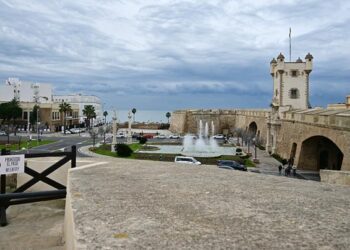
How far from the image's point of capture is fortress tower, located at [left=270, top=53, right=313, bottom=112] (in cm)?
4825

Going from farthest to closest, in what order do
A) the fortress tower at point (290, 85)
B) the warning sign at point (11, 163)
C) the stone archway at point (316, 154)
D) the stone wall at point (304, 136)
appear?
the fortress tower at point (290, 85)
the stone archway at point (316, 154)
the stone wall at point (304, 136)
the warning sign at point (11, 163)

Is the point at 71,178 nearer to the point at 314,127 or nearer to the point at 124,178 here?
the point at 124,178

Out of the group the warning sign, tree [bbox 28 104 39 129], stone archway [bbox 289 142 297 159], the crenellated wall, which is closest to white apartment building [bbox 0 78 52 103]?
tree [bbox 28 104 39 129]

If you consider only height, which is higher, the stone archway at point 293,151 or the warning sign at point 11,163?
the warning sign at point 11,163

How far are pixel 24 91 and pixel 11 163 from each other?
119 metres

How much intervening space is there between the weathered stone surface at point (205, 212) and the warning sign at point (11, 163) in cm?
143

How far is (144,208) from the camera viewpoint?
617 centimetres

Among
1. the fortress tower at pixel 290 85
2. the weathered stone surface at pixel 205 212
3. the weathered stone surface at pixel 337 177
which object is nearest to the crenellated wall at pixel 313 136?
the fortress tower at pixel 290 85

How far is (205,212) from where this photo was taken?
5.96 meters

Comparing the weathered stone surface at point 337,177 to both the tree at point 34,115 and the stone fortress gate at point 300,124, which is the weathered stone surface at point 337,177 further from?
the tree at point 34,115

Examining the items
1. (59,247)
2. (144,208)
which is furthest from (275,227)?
(59,247)

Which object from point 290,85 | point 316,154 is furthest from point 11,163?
point 290,85

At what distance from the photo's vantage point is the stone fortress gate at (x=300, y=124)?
26.4 meters

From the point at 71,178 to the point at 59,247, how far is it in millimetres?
2080
